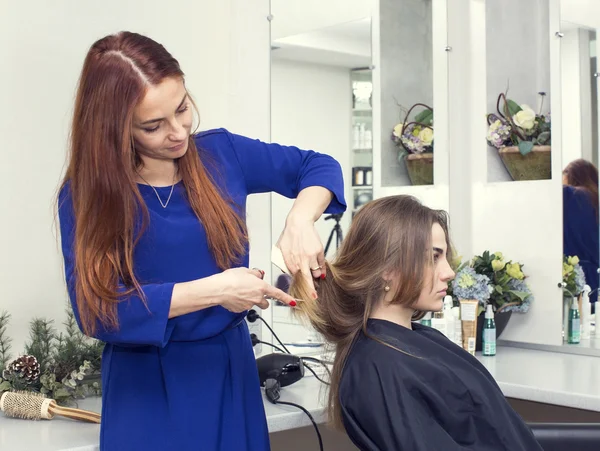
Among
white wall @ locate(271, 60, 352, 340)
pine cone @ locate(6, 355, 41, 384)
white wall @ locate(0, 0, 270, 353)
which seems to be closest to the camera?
pine cone @ locate(6, 355, 41, 384)

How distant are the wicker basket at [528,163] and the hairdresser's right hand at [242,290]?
1.86 m

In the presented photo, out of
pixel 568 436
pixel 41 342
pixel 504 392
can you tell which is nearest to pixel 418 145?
pixel 504 392

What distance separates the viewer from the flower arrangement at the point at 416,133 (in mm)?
3033

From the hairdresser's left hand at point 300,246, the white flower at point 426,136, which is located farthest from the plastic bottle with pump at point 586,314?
the hairdresser's left hand at point 300,246

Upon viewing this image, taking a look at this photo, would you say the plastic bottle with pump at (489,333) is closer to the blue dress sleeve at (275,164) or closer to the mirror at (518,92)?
the mirror at (518,92)

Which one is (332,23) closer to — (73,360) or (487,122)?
(487,122)

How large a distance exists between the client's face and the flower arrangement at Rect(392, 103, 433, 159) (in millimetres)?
1229

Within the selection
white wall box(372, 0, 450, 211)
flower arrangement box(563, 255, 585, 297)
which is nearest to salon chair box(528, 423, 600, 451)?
flower arrangement box(563, 255, 585, 297)

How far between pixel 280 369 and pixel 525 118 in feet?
4.85

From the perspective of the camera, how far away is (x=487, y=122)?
3084 millimetres

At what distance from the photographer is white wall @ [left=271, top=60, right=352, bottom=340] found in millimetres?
2512

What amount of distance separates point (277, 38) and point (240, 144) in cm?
101

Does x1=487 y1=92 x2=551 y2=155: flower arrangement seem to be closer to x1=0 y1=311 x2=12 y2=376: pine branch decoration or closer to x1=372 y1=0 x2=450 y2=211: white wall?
x1=372 y1=0 x2=450 y2=211: white wall

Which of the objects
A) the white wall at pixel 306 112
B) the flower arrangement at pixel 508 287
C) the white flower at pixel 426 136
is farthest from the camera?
the white flower at pixel 426 136
